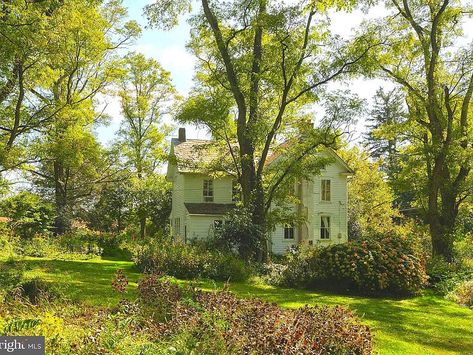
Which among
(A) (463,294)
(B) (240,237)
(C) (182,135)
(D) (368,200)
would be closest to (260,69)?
(B) (240,237)

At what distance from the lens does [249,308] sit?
21.6ft

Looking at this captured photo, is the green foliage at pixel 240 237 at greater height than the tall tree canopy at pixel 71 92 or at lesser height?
lesser

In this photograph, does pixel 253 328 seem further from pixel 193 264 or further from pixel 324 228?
pixel 324 228

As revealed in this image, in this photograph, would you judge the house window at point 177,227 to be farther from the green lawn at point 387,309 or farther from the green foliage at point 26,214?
the green lawn at point 387,309

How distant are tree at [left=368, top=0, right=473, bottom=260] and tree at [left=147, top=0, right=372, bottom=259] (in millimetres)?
3445

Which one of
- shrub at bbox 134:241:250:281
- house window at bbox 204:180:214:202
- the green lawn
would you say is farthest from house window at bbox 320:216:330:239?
the green lawn

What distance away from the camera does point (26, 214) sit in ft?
79.6

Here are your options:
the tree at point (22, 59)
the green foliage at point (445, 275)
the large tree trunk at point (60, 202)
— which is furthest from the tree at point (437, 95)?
the large tree trunk at point (60, 202)

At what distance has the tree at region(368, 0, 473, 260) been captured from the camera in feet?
71.0

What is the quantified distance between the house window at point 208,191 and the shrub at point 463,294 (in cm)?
1856

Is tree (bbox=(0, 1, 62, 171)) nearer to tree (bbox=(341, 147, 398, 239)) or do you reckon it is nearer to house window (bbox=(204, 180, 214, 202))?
house window (bbox=(204, 180, 214, 202))

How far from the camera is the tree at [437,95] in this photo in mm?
21641

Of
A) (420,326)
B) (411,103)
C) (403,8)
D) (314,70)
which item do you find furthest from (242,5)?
(420,326)

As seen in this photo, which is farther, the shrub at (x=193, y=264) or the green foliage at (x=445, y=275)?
the green foliage at (x=445, y=275)
